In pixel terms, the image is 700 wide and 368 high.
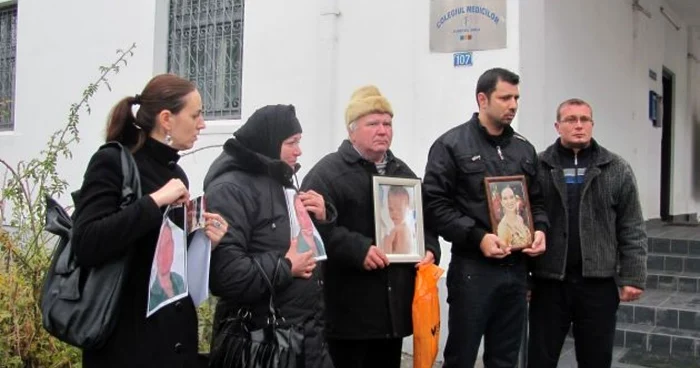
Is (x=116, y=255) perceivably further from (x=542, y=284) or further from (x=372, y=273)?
(x=542, y=284)

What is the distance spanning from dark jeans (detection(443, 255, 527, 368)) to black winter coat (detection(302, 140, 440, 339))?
0.29 metres

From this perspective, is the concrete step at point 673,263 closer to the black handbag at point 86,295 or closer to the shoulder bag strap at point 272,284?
the shoulder bag strap at point 272,284

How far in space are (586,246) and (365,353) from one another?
1.32 meters

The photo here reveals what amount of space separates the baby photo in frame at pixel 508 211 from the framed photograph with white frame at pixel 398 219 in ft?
1.22

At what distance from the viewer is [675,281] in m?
6.07

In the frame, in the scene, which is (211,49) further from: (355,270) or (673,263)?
(673,263)

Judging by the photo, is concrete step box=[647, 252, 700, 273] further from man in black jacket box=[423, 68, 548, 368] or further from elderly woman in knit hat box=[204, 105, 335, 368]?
elderly woman in knit hat box=[204, 105, 335, 368]

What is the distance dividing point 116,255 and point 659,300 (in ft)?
16.5

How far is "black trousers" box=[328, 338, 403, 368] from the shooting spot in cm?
315

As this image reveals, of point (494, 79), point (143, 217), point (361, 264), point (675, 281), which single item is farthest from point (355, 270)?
point (675, 281)

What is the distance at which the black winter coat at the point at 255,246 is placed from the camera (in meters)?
2.40

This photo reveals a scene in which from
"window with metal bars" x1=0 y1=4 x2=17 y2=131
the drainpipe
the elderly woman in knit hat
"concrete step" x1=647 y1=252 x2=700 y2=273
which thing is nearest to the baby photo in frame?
the elderly woman in knit hat

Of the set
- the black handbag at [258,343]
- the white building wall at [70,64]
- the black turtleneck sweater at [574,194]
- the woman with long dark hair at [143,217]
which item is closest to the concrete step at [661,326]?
the black turtleneck sweater at [574,194]

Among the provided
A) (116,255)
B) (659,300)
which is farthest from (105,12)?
(659,300)
